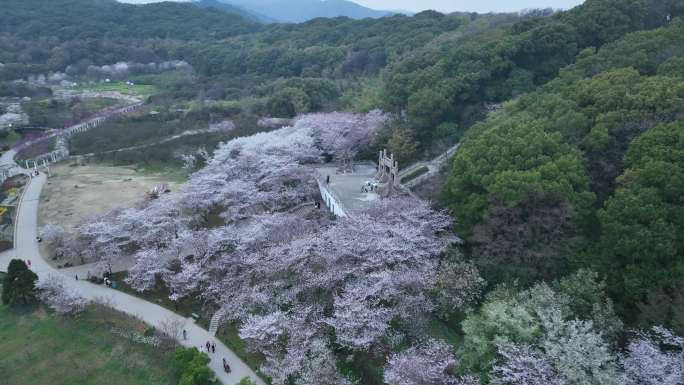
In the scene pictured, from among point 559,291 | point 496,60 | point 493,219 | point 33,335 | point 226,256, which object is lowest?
point 33,335

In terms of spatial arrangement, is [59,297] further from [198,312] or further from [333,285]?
[333,285]

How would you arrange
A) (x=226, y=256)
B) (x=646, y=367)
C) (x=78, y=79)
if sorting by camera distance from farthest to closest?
1. (x=78, y=79)
2. (x=226, y=256)
3. (x=646, y=367)

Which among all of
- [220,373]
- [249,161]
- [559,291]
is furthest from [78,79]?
[559,291]

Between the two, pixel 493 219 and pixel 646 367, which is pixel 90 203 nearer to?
pixel 493 219

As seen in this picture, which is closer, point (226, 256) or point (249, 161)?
point (226, 256)

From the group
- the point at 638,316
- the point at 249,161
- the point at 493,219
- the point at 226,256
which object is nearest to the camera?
the point at 638,316

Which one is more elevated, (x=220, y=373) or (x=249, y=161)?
(x=249, y=161)

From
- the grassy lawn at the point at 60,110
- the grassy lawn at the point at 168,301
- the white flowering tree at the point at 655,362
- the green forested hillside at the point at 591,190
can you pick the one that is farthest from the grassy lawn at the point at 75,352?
the grassy lawn at the point at 60,110

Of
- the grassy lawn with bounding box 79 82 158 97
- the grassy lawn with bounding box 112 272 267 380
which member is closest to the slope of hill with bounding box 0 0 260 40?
the grassy lawn with bounding box 79 82 158 97
